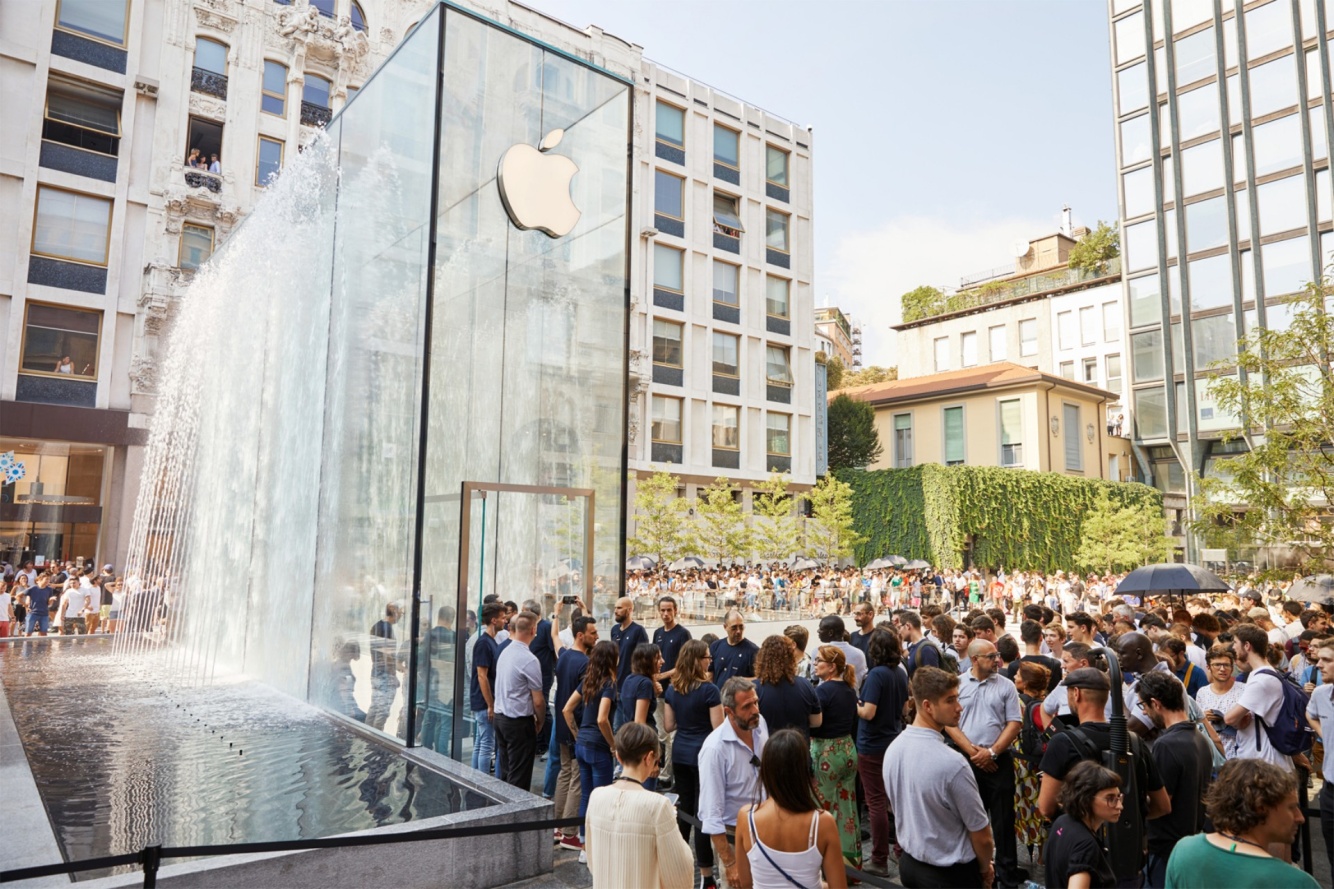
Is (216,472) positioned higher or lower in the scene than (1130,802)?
higher

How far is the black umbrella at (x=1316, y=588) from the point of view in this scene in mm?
13797

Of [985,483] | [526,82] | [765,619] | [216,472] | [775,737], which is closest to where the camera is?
[775,737]

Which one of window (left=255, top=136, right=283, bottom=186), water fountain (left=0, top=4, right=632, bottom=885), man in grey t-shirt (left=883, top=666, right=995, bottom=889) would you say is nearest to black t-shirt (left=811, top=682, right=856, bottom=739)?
man in grey t-shirt (left=883, top=666, right=995, bottom=889)

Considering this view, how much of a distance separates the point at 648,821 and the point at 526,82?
9.24 m

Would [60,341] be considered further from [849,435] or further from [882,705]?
[849,435]

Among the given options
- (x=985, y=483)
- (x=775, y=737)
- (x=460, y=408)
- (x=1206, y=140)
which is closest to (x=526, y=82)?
(x=460, y=408)

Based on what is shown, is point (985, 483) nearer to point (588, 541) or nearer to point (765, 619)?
point (765, 619)

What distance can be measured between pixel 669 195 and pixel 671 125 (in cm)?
338

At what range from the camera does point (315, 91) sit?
107ft

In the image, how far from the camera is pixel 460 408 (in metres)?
9.68

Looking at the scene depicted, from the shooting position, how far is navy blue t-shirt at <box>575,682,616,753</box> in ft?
21.0

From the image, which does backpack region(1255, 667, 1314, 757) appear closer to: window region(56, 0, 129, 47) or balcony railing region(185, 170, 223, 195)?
balcony railing region(185, 170, 223, 195)

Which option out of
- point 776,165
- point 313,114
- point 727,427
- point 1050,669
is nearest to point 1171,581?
point 1050,669

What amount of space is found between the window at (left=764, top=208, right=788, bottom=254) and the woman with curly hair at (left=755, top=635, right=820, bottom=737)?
42056 mm
